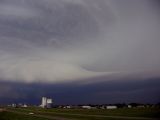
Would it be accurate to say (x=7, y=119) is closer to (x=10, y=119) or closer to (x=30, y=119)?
(x=10, y=119)

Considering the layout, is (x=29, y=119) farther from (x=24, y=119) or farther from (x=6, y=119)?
(x=6, y=119)

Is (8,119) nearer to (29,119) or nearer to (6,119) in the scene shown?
(6,119)

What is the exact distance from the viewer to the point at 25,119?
280 ft

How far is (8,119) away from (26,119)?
5.46 meters

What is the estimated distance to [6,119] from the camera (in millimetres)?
87438

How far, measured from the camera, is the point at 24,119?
85375 millimetres

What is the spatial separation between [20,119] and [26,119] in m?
1.90

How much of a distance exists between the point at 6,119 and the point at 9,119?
34.9 inches

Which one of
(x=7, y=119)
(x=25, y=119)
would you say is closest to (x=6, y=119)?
(x=7, y=119)

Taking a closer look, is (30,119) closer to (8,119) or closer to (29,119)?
(29,119)

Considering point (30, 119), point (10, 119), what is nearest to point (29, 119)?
point (30, 119)

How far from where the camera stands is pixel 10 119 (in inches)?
3435

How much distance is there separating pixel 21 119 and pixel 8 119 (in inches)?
151

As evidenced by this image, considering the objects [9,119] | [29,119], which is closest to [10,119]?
[9,119]
